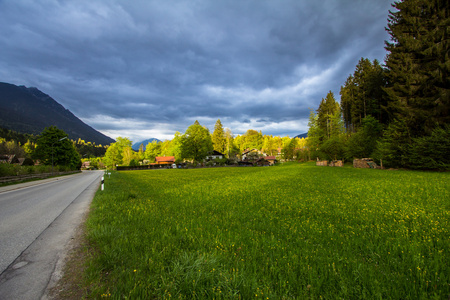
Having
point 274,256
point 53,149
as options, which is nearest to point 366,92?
point 274,256

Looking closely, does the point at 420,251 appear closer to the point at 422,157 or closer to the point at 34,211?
the point at 34,211

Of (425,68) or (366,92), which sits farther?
(366,92)

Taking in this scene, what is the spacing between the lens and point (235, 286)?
8.20 feet

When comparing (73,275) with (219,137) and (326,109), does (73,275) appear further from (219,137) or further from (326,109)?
(219,137)

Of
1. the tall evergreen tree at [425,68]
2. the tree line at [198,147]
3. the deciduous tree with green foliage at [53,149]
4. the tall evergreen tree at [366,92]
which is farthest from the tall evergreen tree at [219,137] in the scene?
the tall evergreen tree at [425,68]

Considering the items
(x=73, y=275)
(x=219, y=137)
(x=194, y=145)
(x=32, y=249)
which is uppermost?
(x=219, y=137)

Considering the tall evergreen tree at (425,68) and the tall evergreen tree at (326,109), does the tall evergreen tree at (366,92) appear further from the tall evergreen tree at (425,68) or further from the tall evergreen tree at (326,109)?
the tall evergreen tree at (425,68)

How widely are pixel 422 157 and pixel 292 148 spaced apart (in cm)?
7482

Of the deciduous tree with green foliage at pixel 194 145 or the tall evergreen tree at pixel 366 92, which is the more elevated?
the tall evergreen tree at pixel 366 92

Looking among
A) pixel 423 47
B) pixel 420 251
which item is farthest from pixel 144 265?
pixel 423 47

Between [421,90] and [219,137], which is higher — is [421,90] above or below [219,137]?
below

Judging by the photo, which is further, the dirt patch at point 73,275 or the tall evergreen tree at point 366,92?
the tall evergreen tree at point 366,92

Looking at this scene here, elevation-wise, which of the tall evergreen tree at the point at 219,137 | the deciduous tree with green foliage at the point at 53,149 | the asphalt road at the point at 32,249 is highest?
the tall evergreen tree at the point at 219,137

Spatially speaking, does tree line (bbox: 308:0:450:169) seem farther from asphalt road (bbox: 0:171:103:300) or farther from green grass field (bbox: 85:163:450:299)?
asphalt road (bbox: 0:171:103:300)
